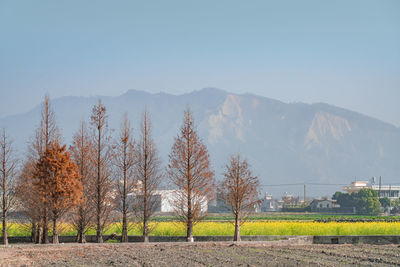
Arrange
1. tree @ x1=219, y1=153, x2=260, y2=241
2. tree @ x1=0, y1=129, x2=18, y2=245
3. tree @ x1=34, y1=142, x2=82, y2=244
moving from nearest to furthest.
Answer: tree @ x1=34, y1=142, x2=82, y2=244 → tree @ x1=219, y1=153, x2=260, y2=241 → tree @ x1=0, y1=129, x2=18, y2=245

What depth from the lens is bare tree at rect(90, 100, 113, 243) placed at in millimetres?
39594

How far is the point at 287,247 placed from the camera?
33.7m

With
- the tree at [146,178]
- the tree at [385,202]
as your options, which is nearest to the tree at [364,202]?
the tree at [385,202]

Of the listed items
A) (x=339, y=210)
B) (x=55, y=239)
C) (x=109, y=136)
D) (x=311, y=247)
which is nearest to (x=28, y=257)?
(x=55, y=239)

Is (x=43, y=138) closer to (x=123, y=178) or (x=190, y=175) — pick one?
(x=123, y=178)

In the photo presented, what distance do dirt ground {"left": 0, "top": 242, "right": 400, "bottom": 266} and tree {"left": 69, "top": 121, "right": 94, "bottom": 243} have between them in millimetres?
4659

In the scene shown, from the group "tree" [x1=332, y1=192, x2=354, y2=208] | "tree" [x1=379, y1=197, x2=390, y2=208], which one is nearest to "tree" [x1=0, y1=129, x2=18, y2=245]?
"tree" [x1=332, y1=192, x2=354, y2=208]

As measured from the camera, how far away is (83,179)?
39.8 metres

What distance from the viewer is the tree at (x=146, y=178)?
39938mm

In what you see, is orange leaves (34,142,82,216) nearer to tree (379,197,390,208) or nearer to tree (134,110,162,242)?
tree (134,110,162,242)

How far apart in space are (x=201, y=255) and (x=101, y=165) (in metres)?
12.9

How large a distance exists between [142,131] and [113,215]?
228 inches

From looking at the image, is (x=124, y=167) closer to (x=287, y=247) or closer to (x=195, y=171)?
(x=195, y=171)

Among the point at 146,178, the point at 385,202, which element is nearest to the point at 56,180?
the point at 146,178
